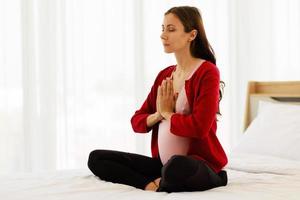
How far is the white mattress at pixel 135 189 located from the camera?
1.43m

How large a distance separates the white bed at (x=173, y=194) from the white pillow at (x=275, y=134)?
99 millimetres

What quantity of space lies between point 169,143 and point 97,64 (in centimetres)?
158

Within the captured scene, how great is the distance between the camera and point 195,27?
175 centimetres

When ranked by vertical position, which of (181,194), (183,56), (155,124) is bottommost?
(181,194)

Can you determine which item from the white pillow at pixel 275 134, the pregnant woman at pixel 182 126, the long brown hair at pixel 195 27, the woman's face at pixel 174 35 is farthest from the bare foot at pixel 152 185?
the white pillow at pixel 275 134

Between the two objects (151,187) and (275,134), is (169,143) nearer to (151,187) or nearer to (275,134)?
(151,187)

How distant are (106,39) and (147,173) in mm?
1579

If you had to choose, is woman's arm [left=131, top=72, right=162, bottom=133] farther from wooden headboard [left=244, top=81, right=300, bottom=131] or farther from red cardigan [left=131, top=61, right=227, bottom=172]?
wooden headboard [left=244, top=81, right=300, bottom=131]

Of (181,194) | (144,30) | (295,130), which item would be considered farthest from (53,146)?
(181,194)

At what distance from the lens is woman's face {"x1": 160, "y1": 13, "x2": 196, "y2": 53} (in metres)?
1.73

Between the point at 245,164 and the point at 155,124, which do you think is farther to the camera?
the point at 245,164

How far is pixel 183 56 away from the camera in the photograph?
178 centimetres

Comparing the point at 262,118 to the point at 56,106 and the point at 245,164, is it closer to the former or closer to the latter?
the point at 245,164

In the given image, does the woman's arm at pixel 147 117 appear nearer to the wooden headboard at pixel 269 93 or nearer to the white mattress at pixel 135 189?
the white mattress at pixel 135 189
